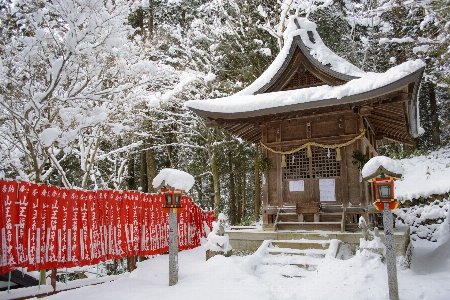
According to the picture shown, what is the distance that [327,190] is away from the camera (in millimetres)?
11617

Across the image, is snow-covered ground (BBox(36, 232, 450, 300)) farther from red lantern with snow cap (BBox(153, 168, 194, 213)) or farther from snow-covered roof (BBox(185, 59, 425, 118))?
snow-covered roof (BBox(185, 59, 425, 118))

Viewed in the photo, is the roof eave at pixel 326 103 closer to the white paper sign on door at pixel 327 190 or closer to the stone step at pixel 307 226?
the white paper sign on door at pixel 327 190

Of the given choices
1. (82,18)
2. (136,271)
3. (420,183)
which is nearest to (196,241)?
(136,271)

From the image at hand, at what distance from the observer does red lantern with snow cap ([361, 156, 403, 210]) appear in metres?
6.84

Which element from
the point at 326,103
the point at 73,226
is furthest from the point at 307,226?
the point at 73,226

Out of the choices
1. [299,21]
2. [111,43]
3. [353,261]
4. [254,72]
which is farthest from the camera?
[254,72]

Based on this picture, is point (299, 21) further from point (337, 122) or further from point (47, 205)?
point (47, 205)

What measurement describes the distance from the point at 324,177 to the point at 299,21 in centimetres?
655

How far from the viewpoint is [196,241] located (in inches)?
543

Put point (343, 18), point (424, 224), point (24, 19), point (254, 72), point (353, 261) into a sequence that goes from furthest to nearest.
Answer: point (343, 18)
point (254, 72)
point (424, 224)
point (24, 19)
point (353, 261)

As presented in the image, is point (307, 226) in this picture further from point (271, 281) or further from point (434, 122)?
point (434, 122)

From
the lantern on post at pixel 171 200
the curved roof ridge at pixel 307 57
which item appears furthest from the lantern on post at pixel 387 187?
the curved roof ridge at pixel 307 57

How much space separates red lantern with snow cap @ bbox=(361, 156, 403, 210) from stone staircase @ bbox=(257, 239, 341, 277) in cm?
255

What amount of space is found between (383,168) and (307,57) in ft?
20.6
